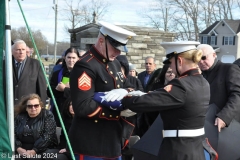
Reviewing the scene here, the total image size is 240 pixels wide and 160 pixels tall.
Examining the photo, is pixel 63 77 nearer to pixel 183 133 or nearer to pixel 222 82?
pixel 222 82

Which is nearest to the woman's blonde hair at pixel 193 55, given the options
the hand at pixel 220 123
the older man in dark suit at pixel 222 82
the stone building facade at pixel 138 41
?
the hand at pixel 220 123

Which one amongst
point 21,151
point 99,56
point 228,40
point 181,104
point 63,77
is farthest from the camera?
point 228,40

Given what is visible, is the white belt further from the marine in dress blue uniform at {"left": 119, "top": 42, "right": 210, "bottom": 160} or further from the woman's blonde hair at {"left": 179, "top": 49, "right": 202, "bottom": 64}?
the woman's blonde hair at {"left": 179, "top": 49, "right": 202, "bottom": 64}

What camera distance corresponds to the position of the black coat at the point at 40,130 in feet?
16.9

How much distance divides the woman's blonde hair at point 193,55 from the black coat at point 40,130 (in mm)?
2722

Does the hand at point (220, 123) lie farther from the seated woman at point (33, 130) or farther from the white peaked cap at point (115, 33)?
the seated woman at point (33, 130)

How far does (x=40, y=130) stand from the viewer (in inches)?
205

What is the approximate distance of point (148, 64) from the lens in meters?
7.90

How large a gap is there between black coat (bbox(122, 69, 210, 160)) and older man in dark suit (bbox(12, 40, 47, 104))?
3.08 m

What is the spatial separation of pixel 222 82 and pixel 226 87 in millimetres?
75

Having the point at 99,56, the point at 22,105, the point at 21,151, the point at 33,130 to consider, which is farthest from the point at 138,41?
the point at 99,56

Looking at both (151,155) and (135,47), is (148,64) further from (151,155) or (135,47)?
(151,155)

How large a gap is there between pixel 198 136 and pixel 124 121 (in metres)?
0.59

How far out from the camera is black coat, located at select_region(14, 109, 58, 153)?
5.14 m
